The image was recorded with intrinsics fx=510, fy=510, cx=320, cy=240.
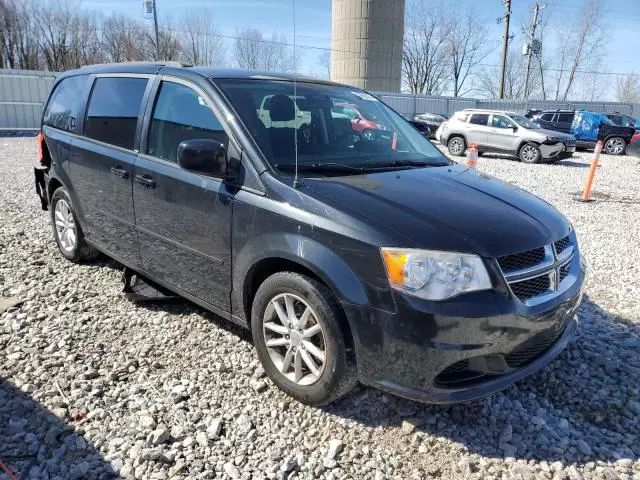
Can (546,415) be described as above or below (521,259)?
below

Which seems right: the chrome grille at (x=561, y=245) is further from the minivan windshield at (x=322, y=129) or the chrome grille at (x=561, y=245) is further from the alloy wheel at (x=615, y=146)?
the alloy wheel at (x=615, y=146)

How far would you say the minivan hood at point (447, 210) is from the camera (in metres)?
2.47

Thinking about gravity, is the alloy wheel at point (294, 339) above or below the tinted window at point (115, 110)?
below

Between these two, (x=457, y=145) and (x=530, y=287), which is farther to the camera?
(x=457, y=145)

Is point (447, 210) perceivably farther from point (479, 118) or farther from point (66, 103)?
point (479, 118)

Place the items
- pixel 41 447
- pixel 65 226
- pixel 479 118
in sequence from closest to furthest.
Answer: pixel 41 447 < pixel 65 226 < pixel 479 118

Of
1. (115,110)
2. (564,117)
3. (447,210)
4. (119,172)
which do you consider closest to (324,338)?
(447,210)

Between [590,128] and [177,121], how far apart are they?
21.0 metres

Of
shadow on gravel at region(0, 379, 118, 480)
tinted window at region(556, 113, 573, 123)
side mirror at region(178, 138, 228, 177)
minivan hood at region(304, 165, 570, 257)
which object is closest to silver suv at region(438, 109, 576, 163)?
tinted window at region(556, 113, 573, 123)

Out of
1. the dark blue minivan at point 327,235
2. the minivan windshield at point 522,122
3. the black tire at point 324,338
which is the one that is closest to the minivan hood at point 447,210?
the dark blue minivan at point 327,235

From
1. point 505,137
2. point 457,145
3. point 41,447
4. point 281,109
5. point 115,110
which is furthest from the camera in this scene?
point 457,145

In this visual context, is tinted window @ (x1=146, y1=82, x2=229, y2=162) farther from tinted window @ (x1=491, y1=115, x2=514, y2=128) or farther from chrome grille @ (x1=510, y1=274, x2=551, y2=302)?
tinted window @ (x1=491, y1=115, x2=514, y2=128)

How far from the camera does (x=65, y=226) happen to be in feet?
16.6

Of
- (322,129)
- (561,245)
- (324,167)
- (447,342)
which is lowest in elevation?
A: (447,342)
